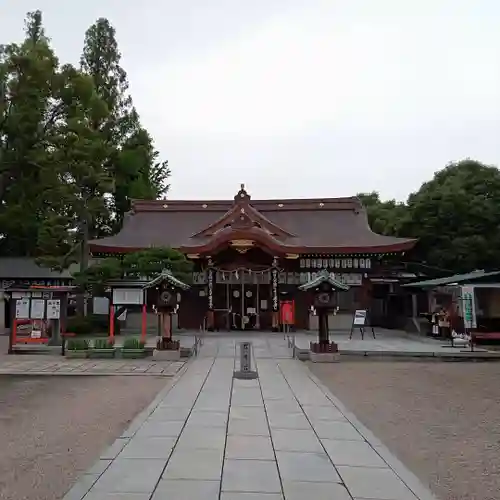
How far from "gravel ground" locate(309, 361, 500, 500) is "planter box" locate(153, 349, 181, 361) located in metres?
3.71

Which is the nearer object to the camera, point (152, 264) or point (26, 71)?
point (152, 264)

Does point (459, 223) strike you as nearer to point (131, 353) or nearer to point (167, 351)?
point (167, 351)

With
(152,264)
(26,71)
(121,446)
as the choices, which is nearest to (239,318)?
(152,264)

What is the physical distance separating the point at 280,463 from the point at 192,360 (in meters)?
8.95

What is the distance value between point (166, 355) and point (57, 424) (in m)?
7.04

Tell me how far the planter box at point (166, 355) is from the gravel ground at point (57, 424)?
2.81 metres

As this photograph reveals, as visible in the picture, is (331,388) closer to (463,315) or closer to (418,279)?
(463,315)

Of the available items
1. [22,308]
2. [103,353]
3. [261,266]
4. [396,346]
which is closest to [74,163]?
[261,266]

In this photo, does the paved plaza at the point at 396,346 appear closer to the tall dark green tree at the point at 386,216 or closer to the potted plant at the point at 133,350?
the potted plant at the point at 133,350

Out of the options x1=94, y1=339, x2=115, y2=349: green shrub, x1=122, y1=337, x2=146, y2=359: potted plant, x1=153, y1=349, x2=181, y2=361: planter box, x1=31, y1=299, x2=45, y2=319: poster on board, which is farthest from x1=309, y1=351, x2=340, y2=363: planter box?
x1=31, y1=299, x2=45, y2=319: poster on board

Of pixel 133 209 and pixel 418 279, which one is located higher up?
pixel 133 209

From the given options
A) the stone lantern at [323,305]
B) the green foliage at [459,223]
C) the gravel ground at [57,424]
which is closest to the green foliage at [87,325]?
the gravel ground at [57,424]

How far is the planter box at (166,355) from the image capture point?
46.2 feet

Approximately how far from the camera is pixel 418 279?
89.2 feet
